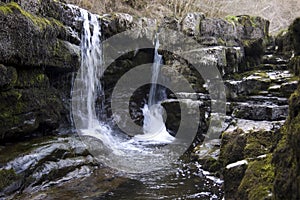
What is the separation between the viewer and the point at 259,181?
103 inches

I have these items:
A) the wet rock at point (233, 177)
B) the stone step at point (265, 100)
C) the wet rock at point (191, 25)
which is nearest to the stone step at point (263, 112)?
the stone step at point (265, 100)

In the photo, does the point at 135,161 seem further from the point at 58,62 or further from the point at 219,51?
the point at 219,51

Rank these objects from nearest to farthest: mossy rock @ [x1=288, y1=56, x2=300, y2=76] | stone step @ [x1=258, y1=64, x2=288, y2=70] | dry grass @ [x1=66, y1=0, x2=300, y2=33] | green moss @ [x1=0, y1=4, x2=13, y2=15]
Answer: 1. mossy rock @ [x1=288, y1=56, x2=300, y2=76]
2. green moss @ [x1=0, y1=4, x2=13, y2=15]
3. stone step @ [x1=258, y1=64, x2=288, y2=70]
4. dry grass @ [x1=66, y1=0, x2=300, y2=33]

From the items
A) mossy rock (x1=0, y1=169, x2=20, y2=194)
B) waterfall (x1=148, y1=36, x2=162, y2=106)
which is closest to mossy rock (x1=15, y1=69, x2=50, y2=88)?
mossy rock (x1=0, y1=169, x2=20, y2=194)

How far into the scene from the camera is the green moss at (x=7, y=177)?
4.36 m

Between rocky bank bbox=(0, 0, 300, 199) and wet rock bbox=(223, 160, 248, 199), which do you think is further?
wet rock bbox=(223, 160, 248, 199)

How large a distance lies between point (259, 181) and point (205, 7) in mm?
12908

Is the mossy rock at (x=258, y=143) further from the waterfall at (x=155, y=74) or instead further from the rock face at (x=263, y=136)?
the waterfall at (x=155, y=74)

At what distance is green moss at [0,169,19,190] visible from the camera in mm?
4355

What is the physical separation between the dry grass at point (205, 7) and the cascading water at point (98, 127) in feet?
11.3

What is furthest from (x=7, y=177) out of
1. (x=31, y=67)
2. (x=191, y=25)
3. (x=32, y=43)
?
(x=191, y=25)

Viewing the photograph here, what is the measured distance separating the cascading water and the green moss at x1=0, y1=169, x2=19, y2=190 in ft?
6.15

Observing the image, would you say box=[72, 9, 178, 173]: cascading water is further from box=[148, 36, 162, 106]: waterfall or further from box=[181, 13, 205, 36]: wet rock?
box=[181, 13, 205, 36]: wet rock

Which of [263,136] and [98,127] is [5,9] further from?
[263,136]
